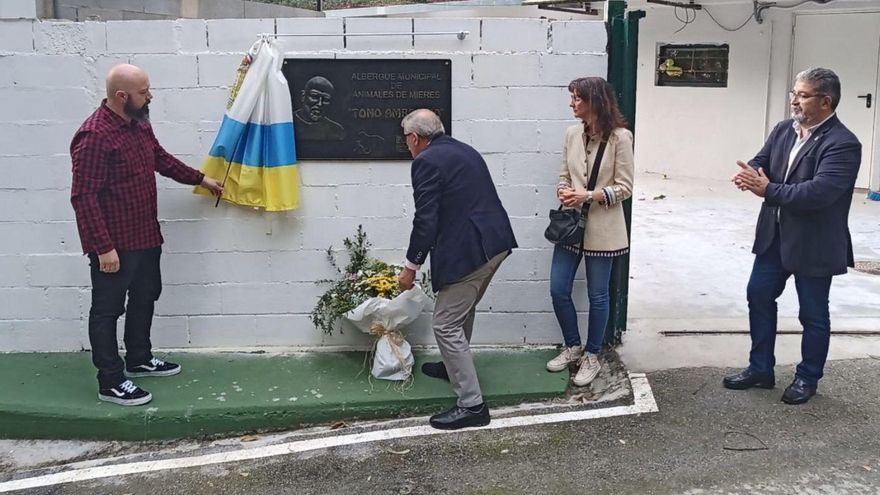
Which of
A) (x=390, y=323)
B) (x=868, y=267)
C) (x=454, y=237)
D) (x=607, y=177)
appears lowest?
(x=868, y=267)

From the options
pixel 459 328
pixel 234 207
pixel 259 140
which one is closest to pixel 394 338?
pixel 459 328

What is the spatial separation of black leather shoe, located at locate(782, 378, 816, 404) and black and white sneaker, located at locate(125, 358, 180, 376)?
332 cm

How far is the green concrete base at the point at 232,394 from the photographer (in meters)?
4.29

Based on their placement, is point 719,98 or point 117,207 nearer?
point 117,207

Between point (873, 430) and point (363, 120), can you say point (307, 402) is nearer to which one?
point (363, 120)

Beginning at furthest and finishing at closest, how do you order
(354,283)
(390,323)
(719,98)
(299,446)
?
(719,98) < (354,283) < (390,323) < (299,446)

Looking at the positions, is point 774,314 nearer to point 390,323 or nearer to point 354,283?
point 390,323

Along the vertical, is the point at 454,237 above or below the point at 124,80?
below

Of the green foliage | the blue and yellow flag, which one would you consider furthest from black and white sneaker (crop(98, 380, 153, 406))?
the blue and yellow flag

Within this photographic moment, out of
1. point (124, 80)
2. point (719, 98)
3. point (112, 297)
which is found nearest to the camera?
point (124, 80)

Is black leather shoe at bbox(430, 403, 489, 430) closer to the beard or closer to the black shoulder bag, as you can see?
the black shoulder bag

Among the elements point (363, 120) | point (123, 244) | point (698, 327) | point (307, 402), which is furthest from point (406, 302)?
point (698, 327)

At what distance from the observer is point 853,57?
11.0 m

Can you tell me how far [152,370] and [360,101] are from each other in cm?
192
